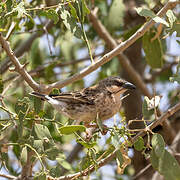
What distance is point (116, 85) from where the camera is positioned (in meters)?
3.79

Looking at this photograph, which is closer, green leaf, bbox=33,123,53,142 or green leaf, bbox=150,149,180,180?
green leaf, bbox=150,149,180,180

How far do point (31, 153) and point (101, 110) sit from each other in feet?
2.27

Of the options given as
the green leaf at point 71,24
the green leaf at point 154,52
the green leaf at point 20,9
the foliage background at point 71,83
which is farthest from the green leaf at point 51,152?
the green leaf at point 154,52

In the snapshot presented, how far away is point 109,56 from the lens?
2926 millimetres

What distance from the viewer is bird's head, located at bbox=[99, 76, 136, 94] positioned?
3.70m

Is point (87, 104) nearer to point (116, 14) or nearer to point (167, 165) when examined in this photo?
point (167, 165)

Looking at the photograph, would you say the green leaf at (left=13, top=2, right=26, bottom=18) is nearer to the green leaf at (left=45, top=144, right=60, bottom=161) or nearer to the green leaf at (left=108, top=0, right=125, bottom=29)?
the green leaf at (left=45, top=144, right=60, bottom=161)

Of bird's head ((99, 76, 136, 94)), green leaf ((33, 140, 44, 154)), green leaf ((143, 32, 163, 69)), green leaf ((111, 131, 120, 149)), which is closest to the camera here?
green leaf ((111, 131, 120, 149))

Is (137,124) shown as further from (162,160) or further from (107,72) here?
(162,160)

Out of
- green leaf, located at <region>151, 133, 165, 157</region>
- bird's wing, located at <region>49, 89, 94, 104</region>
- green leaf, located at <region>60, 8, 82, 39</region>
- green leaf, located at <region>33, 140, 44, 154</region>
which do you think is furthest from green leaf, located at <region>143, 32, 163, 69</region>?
green leaf, located at <region>33, 140, 44, 154</region>

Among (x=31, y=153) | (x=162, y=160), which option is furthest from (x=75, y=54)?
(x=162, y=160)

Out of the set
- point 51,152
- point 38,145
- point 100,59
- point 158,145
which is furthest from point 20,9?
point 158,145

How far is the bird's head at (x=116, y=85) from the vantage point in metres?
3.70

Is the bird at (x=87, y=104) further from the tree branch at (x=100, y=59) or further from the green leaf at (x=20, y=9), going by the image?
the green leaf at (x=20, y=9)
